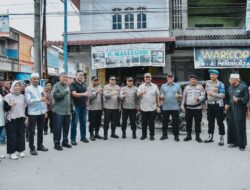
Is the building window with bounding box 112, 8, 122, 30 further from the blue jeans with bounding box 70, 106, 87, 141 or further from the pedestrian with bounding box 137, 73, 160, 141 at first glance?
the blue jeans with bounding box 70, 106, 87, 141

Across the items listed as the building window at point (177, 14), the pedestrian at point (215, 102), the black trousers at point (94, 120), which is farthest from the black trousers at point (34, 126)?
the building window at point (177, 14)

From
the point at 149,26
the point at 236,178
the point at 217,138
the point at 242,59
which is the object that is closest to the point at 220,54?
the point at 242,59

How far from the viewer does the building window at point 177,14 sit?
1800cm

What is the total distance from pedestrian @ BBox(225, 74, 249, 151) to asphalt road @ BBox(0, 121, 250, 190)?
0.31 m

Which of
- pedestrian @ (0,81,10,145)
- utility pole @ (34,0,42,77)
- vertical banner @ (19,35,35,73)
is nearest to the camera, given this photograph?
pedestrian @ (0,81,10,145)

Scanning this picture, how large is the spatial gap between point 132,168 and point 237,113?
3.36 meters

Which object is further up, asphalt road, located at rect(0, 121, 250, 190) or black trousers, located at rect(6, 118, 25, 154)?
black trousers, located at rect(6, 118, 25, 154)

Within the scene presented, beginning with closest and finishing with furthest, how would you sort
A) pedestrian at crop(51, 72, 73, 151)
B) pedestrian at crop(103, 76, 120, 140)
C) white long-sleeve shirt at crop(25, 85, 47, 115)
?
white long-sleeve shirt at crop(25, 85, 47, 115) < pedestrian at crop(51, 72, 73, 151) < pedestrian at crop(103, 76, 120, 140)

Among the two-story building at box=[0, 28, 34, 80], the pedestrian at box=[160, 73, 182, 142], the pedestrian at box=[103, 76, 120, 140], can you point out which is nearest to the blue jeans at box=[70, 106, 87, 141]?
the pedestrian at box=[103, 76, 120, 140]

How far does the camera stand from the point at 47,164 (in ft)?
21.3

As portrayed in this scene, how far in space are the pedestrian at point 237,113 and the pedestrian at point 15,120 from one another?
16.7ft

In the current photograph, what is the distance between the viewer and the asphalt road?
16.9ft

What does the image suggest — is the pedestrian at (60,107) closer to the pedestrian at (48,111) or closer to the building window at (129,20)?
the pedestrian at (48,111)

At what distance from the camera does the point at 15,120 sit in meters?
7.10
